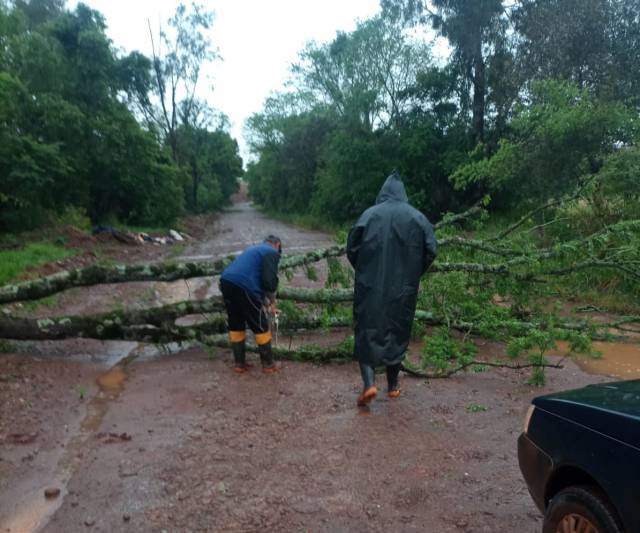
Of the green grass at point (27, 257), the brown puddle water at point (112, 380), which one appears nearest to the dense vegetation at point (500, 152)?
the brown puddle water at point (112, 380)

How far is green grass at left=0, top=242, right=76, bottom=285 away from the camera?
11087 millimetres

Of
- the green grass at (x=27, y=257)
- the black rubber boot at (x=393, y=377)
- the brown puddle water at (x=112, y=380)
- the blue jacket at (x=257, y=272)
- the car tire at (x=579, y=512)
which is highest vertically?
the blue jacket at (x=257, y=272)

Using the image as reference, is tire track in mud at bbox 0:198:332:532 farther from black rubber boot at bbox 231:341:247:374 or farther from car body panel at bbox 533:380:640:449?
car body panel at bbox 533:380:640:449

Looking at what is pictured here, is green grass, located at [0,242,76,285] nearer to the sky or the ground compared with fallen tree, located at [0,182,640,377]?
nearer to the ground

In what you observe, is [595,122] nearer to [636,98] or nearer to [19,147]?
[636,98]

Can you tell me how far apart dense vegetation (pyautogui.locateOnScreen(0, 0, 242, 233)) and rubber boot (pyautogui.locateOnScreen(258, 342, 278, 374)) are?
12.8 meters

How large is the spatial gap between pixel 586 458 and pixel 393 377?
2872mm

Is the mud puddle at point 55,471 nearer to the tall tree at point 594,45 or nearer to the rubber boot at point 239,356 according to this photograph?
the rubber boot at point 239,356

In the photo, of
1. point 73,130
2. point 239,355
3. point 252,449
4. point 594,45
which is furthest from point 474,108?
point 252,449

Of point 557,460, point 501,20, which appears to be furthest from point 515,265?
point 501,20

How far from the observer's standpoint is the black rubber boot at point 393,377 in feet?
16.4

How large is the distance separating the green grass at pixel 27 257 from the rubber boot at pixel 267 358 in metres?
6.48

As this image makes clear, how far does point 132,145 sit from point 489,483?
23.0 m

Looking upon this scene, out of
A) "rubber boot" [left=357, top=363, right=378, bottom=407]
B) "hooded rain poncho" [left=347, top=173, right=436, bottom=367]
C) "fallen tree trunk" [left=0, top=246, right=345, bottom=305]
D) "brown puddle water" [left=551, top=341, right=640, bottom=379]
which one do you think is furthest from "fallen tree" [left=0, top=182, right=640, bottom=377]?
"hooded rain poncho" [left=347, top=173, right=436, bottom=367]
